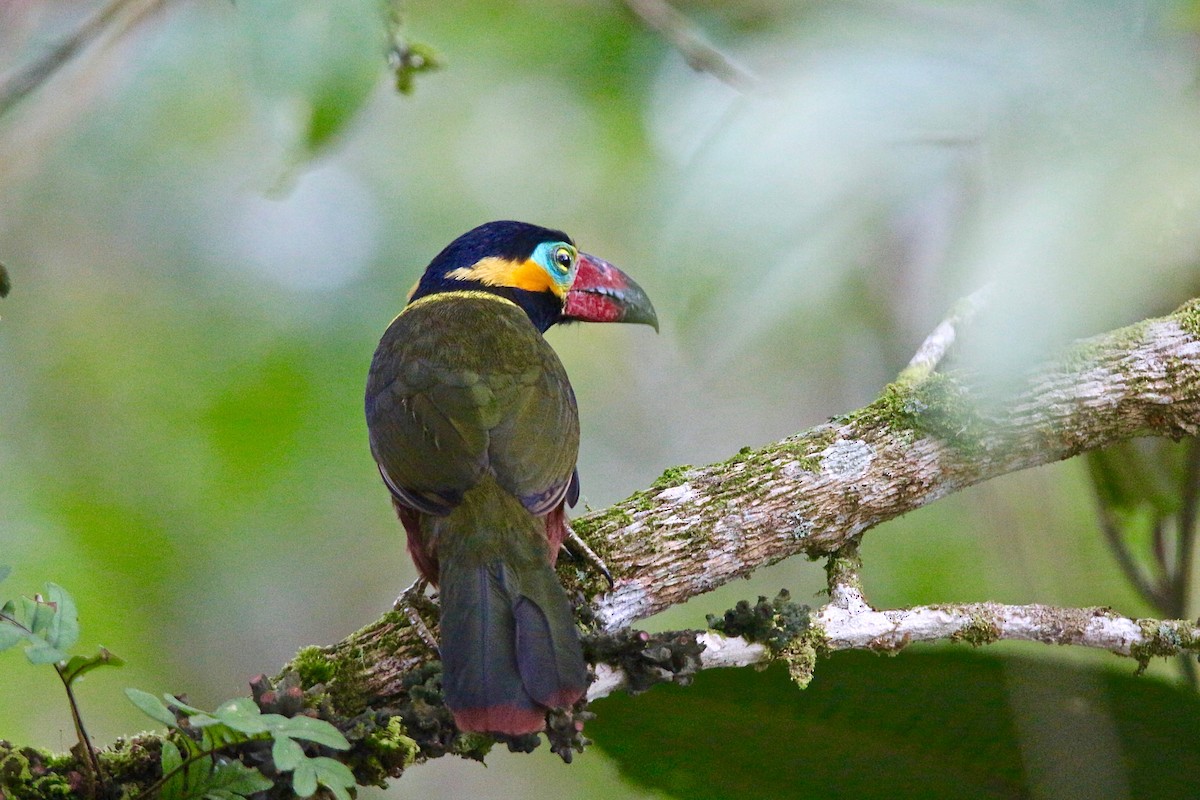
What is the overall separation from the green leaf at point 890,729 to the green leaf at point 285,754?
1180 millimetres

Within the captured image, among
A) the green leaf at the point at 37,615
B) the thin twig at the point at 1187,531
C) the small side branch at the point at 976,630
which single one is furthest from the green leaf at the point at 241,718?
the thin twig at the point at 1187,531

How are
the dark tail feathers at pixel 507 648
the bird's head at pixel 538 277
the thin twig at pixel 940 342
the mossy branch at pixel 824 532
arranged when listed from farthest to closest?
1. the bird's head at pixel 538 277
2. the thin twig at pixel 940 342
3. the mossy branch at pixel 824 532
4. the dark tail feathers at pixel 507 648

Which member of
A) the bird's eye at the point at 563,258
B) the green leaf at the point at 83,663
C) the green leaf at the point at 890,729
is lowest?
the green leaf at the point at 890,729

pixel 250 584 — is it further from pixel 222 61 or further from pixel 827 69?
pixel 827 69

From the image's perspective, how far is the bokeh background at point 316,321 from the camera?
9.90 feet

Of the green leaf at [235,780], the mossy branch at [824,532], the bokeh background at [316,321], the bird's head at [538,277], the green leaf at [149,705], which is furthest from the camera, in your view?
the bird's head at [538,277]

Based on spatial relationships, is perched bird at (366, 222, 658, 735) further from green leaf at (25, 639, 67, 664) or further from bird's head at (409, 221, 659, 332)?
green leaf at (25, 639, 67, 664)

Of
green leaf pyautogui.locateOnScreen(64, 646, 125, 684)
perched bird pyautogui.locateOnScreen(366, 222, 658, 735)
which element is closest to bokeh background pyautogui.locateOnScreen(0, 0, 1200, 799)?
perched bird pyautogui.locateOnScreen(366, 222, 658, 735)

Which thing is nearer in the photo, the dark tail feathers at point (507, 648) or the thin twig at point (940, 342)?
the dark tail feathers at point (507, 648)

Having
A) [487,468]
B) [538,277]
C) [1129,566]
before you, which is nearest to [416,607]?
[487,468]

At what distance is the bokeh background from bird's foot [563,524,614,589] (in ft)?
1.48

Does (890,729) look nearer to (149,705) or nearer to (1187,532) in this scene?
(1187,532)

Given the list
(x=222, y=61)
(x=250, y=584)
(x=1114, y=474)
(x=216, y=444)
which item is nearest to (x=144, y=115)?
(x=222, y=61)

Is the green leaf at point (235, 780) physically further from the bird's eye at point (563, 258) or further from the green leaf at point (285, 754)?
the bird's eye at point (563, 258)
